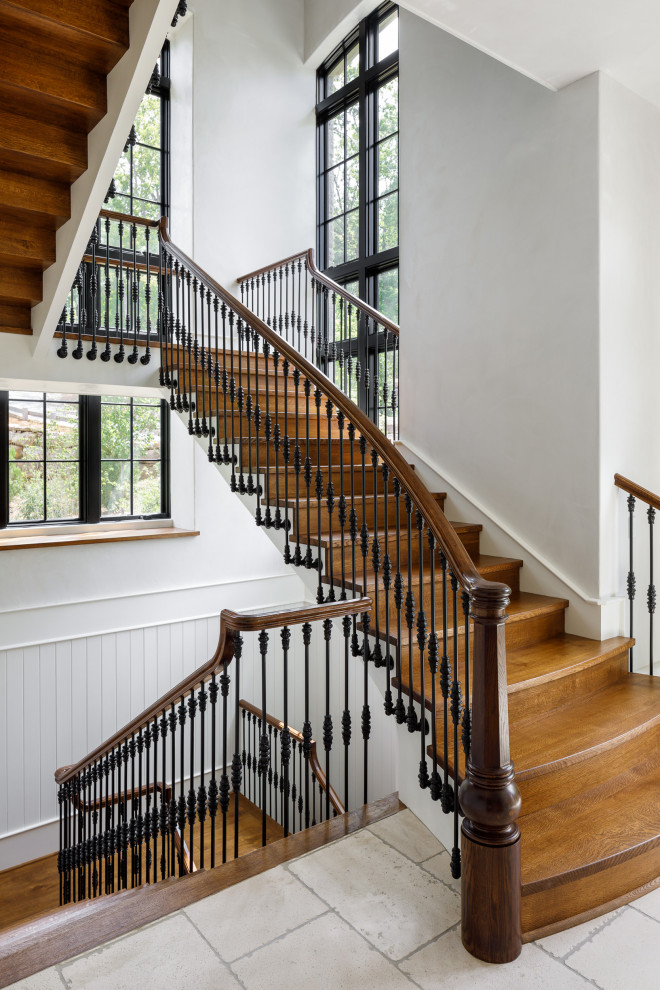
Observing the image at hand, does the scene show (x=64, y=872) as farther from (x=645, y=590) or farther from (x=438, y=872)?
(x=645, y=590)

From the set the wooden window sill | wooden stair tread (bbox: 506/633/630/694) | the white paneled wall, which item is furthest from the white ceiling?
the wooden window sill

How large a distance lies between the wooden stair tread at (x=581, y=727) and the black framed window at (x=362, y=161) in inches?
165

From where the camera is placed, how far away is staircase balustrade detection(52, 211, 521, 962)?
168 cm

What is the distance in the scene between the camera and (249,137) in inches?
257

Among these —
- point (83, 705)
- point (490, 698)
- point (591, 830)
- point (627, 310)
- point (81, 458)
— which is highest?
point (627, 310)

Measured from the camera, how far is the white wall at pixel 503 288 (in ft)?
10.4

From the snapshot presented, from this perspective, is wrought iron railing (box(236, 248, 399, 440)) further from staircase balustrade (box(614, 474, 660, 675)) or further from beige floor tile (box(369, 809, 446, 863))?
beige floor tile (box(369, 809, 446, 863))

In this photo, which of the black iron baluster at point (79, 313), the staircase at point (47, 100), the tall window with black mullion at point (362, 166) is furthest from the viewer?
the tall window with black mullion at point (362, 166)

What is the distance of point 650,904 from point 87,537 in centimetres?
440

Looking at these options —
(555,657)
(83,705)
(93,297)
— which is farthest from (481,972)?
(93,297)

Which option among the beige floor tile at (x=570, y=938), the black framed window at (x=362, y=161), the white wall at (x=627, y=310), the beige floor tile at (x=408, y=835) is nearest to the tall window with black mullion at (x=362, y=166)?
the black framed window at (x=362, y=161)

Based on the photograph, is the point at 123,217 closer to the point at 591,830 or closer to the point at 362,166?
the point at 362,166

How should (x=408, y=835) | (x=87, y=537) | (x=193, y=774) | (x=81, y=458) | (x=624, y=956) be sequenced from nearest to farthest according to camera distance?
(x=624, y=956) < (x=408, y=835) < (x=193, y=774) < (x=87, y=537) < (x=81, y=458)

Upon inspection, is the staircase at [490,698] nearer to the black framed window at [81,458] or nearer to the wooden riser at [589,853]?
the wooden riser at [589,853]
